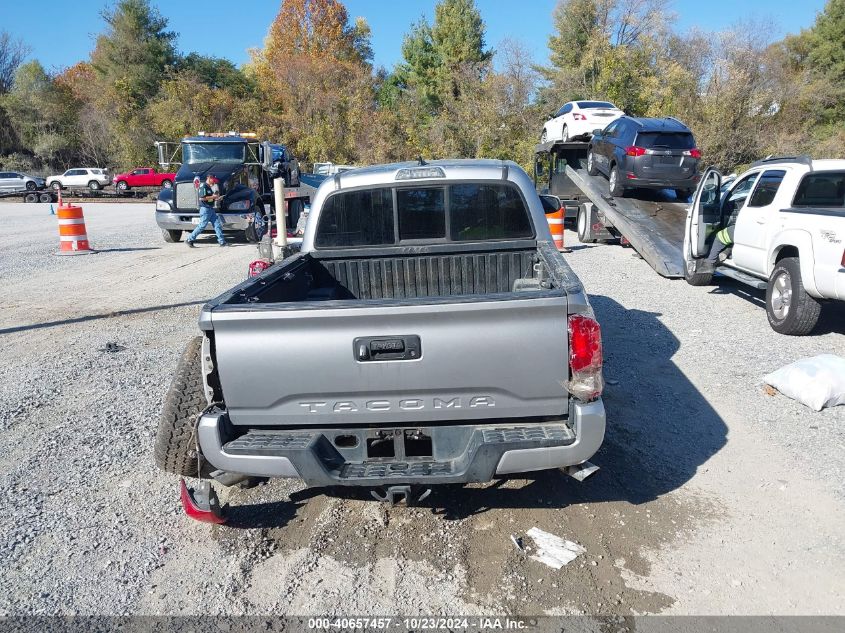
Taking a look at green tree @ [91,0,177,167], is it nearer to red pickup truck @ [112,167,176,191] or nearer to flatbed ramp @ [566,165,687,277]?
red pickup truck @ [112,167,176,191]

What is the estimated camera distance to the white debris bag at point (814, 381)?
500 centimetres

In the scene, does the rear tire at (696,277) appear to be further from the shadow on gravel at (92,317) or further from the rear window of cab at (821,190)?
the shadow on gravel at (92,317)

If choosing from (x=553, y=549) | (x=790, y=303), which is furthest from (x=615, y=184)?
(x=553, y=549)

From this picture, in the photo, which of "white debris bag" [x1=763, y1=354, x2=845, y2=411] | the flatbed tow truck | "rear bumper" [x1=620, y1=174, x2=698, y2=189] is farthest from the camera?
"rear bumper" [x1=620, y1=174, x2=698, y2=189]

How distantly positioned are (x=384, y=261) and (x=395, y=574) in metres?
2.36

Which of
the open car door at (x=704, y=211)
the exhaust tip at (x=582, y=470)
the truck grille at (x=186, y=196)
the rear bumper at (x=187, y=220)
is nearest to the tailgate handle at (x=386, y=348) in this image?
the exhaust tip at (x=582, y=470)

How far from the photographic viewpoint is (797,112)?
33594 mm

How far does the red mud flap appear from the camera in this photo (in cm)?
342

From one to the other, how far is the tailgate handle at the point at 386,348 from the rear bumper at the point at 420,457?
42cm

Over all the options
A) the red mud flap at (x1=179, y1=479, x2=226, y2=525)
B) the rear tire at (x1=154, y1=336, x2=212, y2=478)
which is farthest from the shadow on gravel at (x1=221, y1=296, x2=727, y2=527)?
the rear tire at (x1=154, y1=336, x2=212, y2=478)

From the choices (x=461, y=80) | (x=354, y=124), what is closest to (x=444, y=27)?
(x=461, y=80)

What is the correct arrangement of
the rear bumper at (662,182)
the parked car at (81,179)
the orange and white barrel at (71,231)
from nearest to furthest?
1. the rear bumper at (662,182)
2. the orange and white barrel at (71,231)
3. the parked car at (81,179)

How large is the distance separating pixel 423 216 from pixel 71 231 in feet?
41.8

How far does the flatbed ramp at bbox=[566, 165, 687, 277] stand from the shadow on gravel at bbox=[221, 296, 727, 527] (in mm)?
4370
